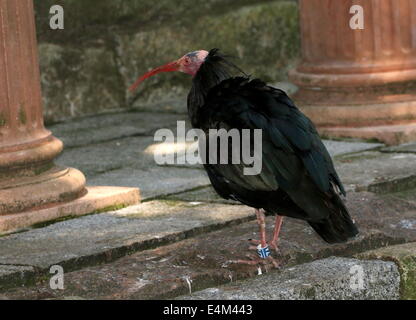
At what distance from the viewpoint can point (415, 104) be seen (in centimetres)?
775

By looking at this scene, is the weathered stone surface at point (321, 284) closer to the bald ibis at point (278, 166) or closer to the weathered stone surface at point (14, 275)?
the bald ibis at point (278, 166)

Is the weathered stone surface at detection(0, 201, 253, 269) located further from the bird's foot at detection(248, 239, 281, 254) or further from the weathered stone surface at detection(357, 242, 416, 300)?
the weathered stone surface at detection(357, 242, 416, 300)

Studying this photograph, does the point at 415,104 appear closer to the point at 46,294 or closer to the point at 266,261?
the point at 266,261

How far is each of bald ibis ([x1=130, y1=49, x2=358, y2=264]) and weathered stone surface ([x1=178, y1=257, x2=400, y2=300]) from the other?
0.61 ft

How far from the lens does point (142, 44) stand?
9.57 m

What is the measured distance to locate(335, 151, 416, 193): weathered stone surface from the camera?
6199 millimetres

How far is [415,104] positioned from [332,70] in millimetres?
625

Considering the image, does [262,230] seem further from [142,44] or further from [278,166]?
[142,44]

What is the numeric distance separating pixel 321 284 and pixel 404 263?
453 millimetres

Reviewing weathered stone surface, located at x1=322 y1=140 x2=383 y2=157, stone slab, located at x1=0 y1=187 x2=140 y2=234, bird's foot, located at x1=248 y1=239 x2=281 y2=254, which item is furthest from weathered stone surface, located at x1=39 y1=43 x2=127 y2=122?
bird's foot, located at x1=248 y1=239 x2=281 y2=254

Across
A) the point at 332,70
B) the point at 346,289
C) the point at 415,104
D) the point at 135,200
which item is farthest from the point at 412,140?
the point at 346,289

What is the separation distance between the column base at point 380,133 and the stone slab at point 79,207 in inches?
82.2

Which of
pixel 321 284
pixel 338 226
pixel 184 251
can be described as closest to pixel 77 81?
pixel 184 251
